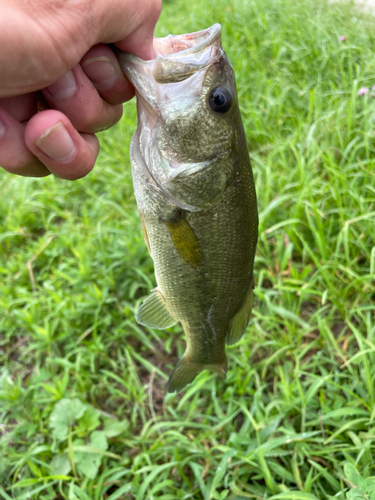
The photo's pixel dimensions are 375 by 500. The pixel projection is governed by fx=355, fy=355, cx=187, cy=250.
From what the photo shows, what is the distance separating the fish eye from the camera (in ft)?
4.01

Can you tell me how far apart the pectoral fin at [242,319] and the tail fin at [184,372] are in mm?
189

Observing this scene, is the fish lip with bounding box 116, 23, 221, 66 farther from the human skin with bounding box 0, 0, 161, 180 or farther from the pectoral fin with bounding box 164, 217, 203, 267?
the pectoral fin with bounding box 164, 217, 203, 267

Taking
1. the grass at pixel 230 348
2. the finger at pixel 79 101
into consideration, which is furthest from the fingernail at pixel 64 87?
the grass at pixel 230 348

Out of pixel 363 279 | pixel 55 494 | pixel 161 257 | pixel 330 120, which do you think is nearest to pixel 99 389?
pixel 55 494

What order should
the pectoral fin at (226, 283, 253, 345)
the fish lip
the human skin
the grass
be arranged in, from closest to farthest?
the human skin → the fish lip → the pectoral fin at (226, 283, 253, 345) → the grass

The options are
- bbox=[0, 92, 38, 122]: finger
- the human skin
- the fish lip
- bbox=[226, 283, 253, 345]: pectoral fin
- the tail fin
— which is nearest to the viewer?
the human skin

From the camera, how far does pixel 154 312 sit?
160 cm

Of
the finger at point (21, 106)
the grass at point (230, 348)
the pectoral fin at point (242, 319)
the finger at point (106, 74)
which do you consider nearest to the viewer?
the finger at point (106, 74)

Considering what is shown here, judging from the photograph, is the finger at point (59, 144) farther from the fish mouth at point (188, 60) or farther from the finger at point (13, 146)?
the fish mouth at point (188, 60)

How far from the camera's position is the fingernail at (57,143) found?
133 centimetres

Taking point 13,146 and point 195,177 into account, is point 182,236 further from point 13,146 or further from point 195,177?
point 13,146

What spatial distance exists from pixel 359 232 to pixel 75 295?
2.02 m

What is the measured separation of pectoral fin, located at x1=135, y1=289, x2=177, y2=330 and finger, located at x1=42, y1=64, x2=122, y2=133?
2.56 feet

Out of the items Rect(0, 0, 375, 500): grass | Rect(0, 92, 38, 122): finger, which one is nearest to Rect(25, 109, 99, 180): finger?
Rect(0, 92, 38, 122): finger
